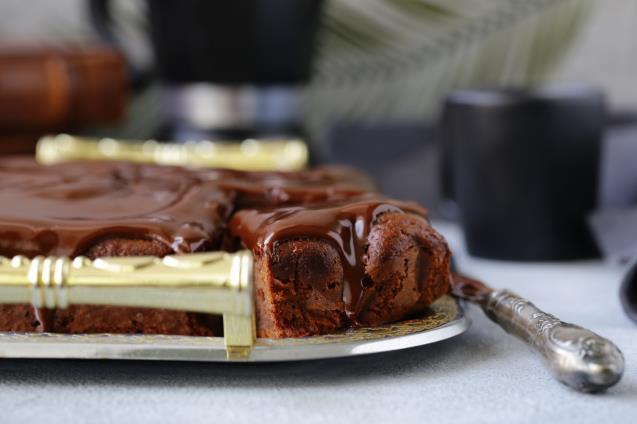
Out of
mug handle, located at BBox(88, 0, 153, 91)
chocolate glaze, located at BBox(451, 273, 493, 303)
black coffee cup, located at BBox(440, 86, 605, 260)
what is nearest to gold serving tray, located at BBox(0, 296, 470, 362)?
chocolate glaze, located at BBox(451, 273, 493, 303)

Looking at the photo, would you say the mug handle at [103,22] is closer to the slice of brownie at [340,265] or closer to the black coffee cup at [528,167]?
the black coffee cup at [528,167]

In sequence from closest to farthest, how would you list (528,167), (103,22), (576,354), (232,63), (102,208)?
(576,354)
(102,208)
(528,167)
(232,63)
(103,22)

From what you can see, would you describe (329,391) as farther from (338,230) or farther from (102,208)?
(102,208)

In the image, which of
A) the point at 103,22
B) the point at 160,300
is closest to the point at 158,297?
the point at 160,300

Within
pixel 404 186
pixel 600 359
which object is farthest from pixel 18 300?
pixel 404 186

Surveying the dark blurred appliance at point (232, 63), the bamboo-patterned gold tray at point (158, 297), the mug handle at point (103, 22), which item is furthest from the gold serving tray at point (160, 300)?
the mug handle at point (103, 22)

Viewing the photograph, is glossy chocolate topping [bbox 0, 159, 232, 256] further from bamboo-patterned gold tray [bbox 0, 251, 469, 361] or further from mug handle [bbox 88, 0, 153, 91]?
mug handle [bbox 88, 0, 153, 91]

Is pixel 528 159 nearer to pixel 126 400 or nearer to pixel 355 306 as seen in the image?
pixel 355 306
